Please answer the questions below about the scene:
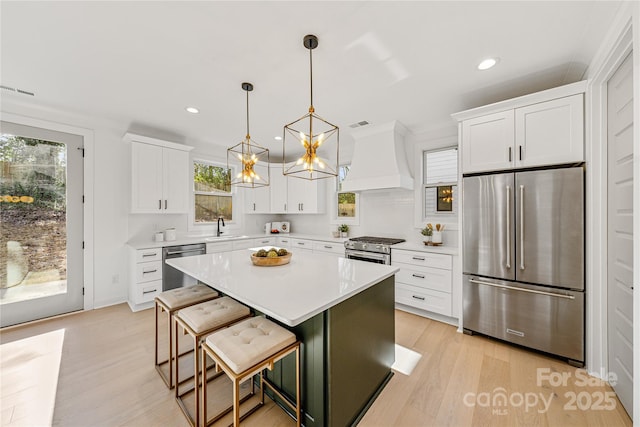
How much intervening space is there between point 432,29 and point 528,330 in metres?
2.79

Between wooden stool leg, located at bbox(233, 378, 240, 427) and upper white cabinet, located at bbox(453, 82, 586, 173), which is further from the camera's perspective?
upper white cabinet, located at bbox(453, 82, 586, 173)

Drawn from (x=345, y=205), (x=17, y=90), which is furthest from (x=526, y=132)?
(x=17, y=90)

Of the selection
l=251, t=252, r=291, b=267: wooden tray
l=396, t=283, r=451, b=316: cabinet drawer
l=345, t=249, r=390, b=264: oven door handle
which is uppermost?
l=251, t=252, r=291, b=267: wooden tray

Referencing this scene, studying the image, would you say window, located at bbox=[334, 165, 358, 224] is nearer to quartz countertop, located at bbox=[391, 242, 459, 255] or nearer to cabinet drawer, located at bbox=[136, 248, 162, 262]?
quartz countertop, located at bbox=[391, 242, 459, 255]

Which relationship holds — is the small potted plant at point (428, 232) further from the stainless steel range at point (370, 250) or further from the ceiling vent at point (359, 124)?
the ceiling vent at point (359, 124)

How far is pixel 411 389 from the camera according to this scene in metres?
1.88

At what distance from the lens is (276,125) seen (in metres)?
3.59

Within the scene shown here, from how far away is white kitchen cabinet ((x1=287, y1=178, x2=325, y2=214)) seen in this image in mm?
4656

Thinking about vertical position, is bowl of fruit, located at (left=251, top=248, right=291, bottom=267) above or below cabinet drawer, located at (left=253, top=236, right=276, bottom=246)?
above

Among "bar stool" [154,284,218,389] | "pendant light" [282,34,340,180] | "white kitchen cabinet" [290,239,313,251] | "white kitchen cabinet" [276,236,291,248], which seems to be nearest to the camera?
"pendant light" [282,34,340,180]

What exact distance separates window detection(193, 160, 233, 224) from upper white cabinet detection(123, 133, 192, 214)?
464 mm

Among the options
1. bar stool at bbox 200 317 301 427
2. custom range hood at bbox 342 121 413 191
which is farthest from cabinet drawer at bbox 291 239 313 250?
bar stool at bbox 200 317 301 427

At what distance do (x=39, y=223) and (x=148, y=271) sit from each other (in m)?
1.36

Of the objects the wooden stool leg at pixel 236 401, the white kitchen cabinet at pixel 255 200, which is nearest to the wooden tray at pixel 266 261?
the wooden stool leg at pixel 236 401
